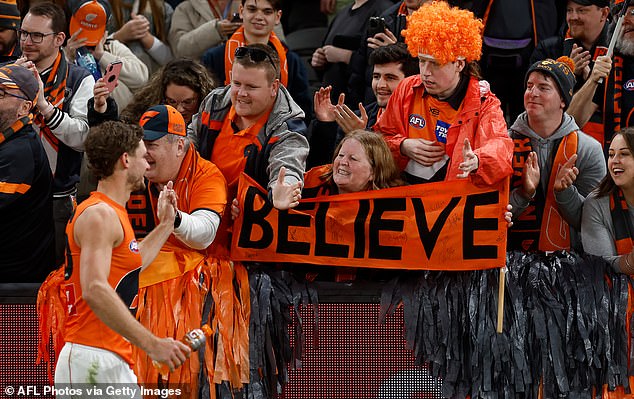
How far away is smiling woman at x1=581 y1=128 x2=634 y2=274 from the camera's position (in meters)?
6.34

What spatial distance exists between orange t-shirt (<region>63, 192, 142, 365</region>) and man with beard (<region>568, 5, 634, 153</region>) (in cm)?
355

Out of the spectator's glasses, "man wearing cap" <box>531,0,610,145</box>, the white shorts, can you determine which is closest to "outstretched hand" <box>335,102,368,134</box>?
the spectator's glasses

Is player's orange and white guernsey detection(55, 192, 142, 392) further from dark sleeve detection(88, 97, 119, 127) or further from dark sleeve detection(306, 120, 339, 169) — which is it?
dark sleeve detection(306, 120, 339, 169)

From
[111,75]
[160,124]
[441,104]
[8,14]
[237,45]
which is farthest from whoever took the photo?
[237,45]

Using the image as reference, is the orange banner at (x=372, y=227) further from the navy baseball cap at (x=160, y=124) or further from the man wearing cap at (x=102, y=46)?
the man wearing cap at (x=102, y=46)

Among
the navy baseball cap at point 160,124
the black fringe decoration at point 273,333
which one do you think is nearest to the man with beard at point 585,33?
the black fringe decoration at point 273,333

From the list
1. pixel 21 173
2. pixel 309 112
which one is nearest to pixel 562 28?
pixel 309 112

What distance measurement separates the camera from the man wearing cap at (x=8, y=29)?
7641 mm

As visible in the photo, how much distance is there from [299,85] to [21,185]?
2462mm

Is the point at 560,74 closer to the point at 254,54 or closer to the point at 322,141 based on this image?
the point at 322,141

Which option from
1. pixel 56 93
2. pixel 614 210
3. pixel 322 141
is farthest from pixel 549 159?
pixel 56 93

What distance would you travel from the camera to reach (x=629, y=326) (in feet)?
20.5

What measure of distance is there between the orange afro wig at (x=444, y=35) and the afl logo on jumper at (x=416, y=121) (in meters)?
0.39

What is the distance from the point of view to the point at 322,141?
734 cm
